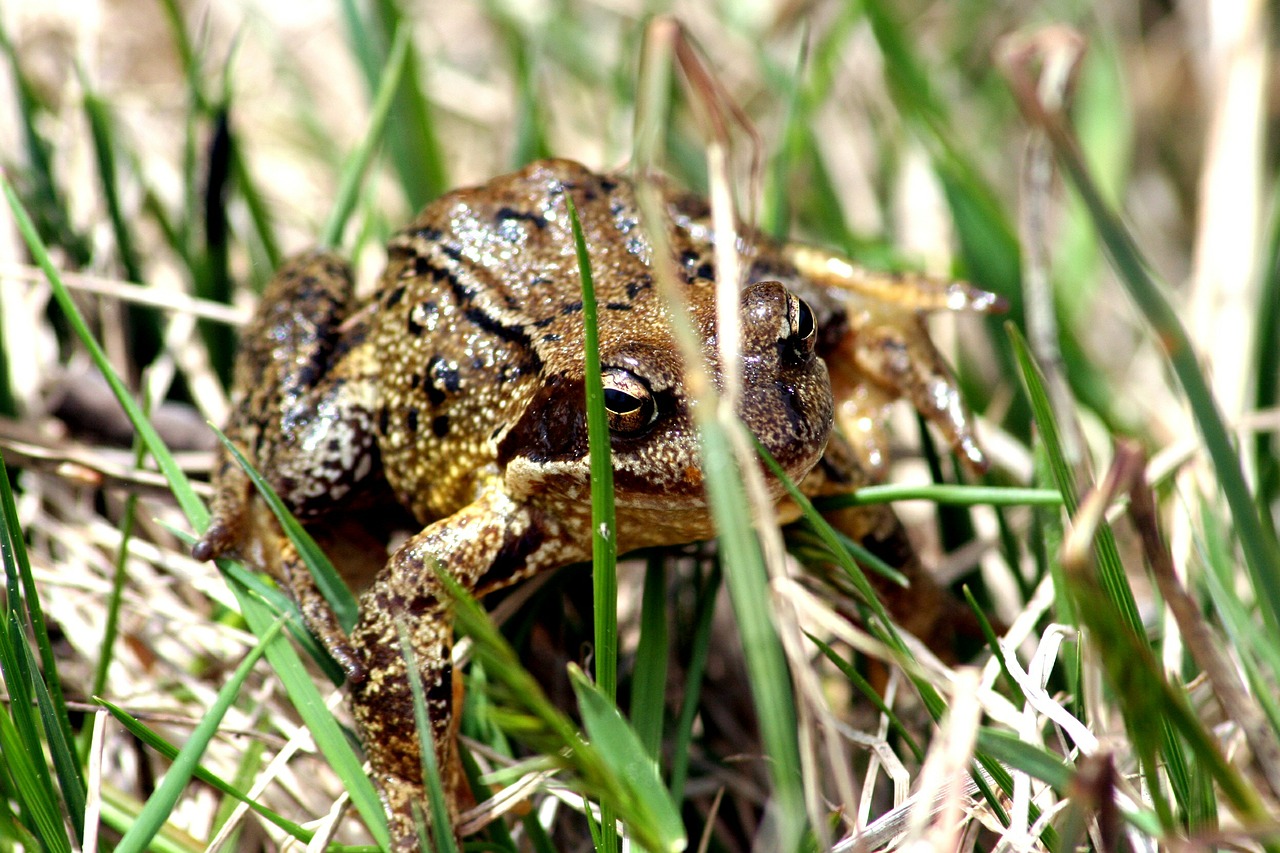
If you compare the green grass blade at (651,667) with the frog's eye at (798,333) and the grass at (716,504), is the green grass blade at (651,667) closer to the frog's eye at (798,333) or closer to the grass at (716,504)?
the grass at (716,504)

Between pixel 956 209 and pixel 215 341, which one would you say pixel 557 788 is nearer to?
pixel 215 341

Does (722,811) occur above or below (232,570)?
below

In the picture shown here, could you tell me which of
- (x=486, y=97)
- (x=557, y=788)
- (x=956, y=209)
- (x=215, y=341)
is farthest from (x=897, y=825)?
(x=486, y=97)

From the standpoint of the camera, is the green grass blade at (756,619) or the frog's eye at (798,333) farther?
the frog's eye at (798,333)

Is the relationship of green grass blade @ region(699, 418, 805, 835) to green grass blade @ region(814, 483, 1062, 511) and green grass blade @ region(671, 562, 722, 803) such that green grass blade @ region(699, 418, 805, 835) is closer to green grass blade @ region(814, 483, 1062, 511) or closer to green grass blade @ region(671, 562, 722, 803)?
green grass blade @ region(671, 562, 722, 803)

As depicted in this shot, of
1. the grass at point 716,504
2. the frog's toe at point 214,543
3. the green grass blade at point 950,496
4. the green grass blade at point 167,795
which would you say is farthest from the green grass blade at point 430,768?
the green grass blade at point 950,496

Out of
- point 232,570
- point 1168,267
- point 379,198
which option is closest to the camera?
point 232,570

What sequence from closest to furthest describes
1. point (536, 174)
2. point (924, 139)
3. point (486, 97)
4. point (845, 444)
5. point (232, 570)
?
point (232, 570) < point (845, 444) < point (536, 174) < point (924, 139) < point (486, 97)

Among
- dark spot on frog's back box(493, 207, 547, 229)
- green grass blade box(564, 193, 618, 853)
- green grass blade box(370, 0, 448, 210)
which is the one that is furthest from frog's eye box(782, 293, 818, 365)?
green grass blade box(370, 0, 448, 210)
